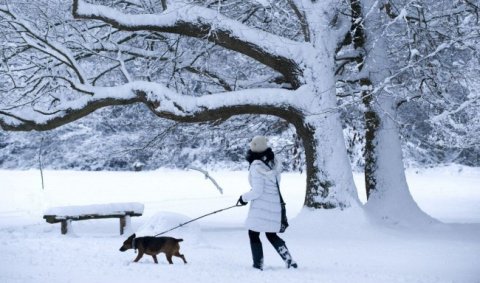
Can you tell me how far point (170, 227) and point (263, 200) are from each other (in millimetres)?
2942

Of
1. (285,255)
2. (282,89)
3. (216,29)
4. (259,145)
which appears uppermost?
(216,29)

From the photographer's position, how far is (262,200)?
682 centimetres

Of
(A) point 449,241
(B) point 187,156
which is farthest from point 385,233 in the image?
(B) point 187,156

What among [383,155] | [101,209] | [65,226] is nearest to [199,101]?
[101,209]

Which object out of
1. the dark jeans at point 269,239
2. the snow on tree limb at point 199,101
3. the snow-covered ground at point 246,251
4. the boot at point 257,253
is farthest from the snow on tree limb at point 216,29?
the boot at point 257,253

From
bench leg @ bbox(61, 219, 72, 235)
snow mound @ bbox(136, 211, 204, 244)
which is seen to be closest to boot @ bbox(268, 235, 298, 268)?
snow mound @ bbox(136, 211, 204, 244)

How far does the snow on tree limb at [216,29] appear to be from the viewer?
11.1 metres

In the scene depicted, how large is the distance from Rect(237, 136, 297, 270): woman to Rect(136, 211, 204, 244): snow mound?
266 centimetres

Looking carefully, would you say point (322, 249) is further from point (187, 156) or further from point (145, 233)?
point (187, 156)

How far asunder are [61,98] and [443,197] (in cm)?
1498

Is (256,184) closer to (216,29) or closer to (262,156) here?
(262,156)

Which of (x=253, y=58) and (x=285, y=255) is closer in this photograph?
(x=285, y=255)

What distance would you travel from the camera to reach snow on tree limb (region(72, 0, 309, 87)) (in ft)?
36.3

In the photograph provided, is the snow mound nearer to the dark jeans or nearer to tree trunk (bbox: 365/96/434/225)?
the dark jeans
